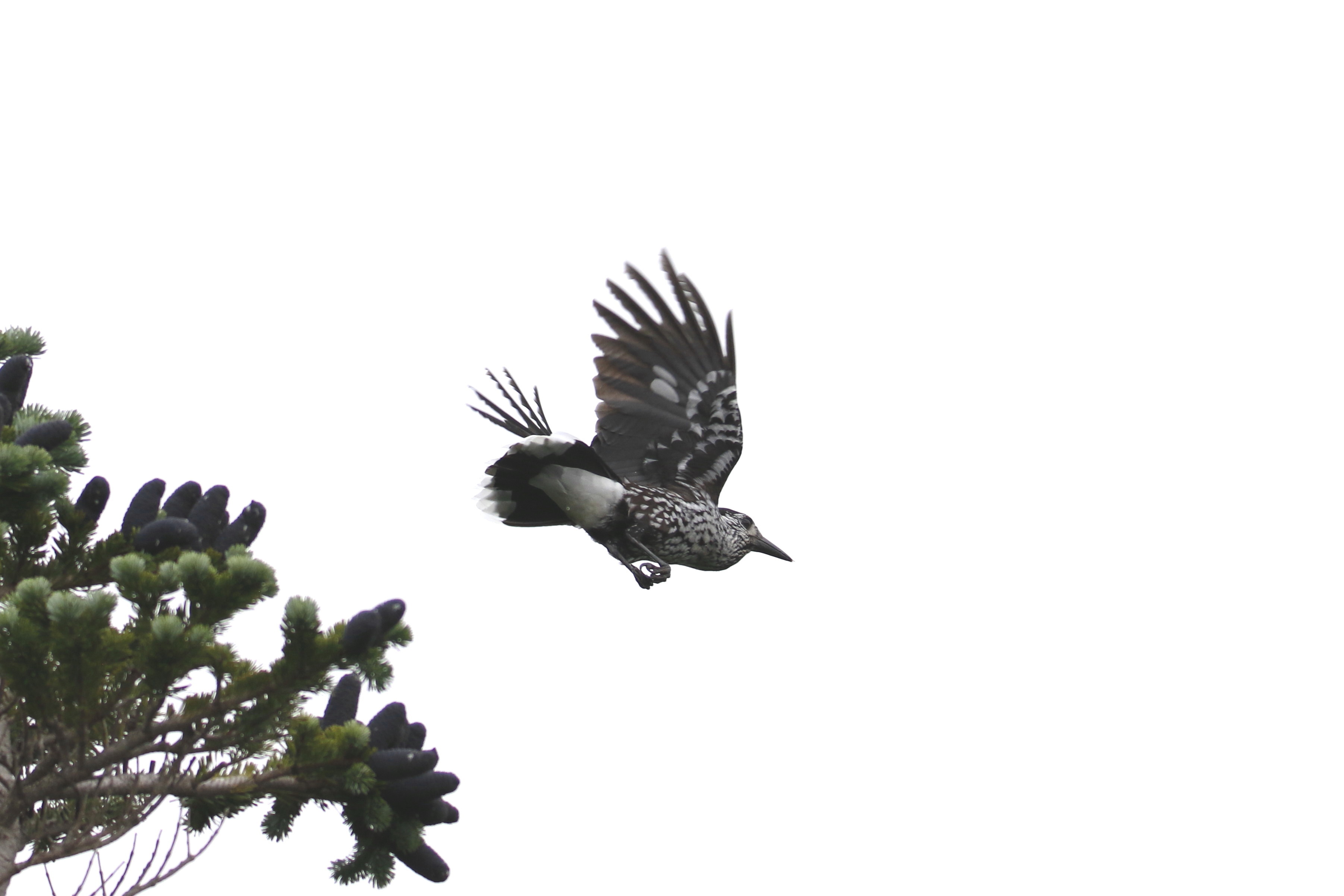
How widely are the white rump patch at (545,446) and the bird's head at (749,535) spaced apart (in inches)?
57.8

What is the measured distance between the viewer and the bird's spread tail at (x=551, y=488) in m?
6.46

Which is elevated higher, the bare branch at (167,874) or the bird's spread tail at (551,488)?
the bird's spread tail at (551,488)

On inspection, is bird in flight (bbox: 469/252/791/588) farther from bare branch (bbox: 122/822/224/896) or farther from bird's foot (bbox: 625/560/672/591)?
bare branch (bbox: 122/822/224/896)

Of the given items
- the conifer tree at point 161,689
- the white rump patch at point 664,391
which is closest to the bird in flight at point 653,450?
the white rump patch at point 664,391

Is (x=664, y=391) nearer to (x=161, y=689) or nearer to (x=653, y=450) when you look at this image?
(x=653, y=450)

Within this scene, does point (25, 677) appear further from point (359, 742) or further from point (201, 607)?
point (359, 742)

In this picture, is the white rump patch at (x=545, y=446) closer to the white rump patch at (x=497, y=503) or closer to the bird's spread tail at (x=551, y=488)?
the bird's spread tail at (x=551, y=488)

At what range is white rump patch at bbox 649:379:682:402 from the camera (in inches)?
297

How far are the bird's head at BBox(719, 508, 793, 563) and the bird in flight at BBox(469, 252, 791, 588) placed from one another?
0.04ft

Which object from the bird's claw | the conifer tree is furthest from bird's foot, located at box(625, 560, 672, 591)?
the conifer tree

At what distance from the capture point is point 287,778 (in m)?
3.88

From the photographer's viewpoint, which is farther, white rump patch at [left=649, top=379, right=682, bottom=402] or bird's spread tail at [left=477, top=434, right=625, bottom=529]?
white rump patch at [left=649, top=379, right=682, bottom=402]

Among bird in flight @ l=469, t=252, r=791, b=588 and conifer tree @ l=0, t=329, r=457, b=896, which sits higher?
bird in flight @ l=469, t=252, r=791, b=588

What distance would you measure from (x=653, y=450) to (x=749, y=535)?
0.86 meters
